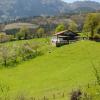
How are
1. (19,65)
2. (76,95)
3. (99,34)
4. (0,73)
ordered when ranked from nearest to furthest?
(76,95) → (0,73) → (19,65) → (99,34)

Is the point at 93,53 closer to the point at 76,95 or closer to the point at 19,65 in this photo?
the point at 19,65

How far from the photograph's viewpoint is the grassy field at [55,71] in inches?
2195

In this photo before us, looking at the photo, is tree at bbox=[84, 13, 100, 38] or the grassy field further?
tree at bbox=[84, 13, 100, 38]

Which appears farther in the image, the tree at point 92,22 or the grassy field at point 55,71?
the tree at point 92,22

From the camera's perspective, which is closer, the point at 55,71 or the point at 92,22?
the point at 55,71

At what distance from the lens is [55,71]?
7038 cm

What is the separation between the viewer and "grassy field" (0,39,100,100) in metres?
55.8

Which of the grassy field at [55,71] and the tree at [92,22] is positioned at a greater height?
the tree at [92,22]

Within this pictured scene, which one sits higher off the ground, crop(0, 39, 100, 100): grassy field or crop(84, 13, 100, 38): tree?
crop(84, 13, 100, 38): tree

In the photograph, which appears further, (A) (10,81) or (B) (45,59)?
(B) (45,59)

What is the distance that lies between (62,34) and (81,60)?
36.1m

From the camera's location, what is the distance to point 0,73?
74.2 m

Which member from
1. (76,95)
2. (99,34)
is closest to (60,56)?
(99,34)

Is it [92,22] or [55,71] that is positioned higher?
[92,22]
